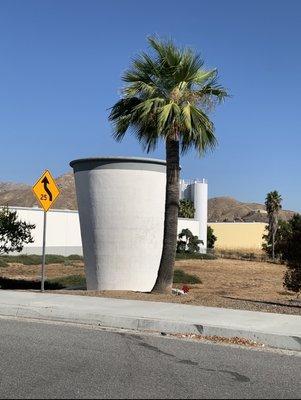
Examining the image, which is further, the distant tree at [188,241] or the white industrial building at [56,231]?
the distant tree at [188,241]

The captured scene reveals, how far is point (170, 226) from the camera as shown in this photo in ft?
52.8

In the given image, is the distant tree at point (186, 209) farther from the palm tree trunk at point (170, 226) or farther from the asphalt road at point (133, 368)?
the asphalt road at point (133, 368)

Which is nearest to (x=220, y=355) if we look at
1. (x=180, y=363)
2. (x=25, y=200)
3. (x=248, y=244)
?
(x=180, y=363)

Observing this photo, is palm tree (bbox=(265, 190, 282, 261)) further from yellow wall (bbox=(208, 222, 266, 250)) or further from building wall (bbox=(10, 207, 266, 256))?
yellow wall (bbox=(208, 222, 266, 250))

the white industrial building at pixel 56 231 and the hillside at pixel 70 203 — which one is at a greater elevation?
the hillside at pixel 70 203

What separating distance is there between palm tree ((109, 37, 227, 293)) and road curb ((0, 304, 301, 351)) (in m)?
4.96

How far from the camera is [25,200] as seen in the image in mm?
143250

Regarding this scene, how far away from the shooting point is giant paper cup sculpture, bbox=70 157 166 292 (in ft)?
60.4

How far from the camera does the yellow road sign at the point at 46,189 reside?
1539 centimetres

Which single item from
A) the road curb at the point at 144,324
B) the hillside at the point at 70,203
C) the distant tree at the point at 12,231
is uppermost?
the hillside at the point at 70,203

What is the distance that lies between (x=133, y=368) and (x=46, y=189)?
8990 mm

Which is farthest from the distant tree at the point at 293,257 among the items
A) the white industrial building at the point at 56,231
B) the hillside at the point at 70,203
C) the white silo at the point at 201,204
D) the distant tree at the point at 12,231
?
the hillside at the point at 70,203

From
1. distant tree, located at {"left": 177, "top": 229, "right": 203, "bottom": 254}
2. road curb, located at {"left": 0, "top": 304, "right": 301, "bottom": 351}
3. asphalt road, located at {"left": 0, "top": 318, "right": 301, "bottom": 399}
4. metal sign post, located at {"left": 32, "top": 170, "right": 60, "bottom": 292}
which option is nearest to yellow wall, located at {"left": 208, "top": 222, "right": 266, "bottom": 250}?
distant tree, located at {"left": 177, "top": 229, "right": 203, "bottom": 254}

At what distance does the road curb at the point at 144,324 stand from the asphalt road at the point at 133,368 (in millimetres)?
592
